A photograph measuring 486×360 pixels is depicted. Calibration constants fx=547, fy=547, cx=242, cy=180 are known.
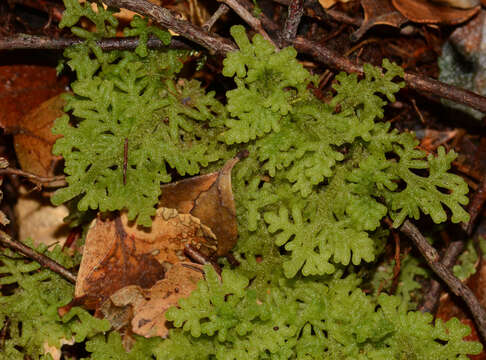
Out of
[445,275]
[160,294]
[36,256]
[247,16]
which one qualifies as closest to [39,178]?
[36,256]

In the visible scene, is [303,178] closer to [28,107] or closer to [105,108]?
[105,108]

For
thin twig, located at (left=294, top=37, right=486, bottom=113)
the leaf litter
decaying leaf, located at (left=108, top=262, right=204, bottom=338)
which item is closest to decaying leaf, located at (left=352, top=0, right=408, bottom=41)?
thin twig, located at (left=294, top=37, right=486, bottom=113)

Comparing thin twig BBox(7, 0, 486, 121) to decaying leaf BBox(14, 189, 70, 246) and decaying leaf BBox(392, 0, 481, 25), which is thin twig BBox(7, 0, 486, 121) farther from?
decaying leaf BBox(14, 189, 70, 246)

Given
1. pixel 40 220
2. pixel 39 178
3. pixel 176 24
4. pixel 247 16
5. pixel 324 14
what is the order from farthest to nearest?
pixel 40 220, pixel 324 14, pixel 39 178, pixel 247 16, pixel 176 24

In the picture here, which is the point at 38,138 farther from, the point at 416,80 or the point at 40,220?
the point at 416,80

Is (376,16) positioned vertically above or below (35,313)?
above

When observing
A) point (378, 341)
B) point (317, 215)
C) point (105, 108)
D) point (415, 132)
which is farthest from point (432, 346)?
point (105, 108)

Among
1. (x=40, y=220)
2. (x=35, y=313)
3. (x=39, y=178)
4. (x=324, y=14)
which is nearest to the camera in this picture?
(x=35, y=313)

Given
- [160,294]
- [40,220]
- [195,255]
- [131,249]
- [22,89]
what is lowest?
[40,220]
